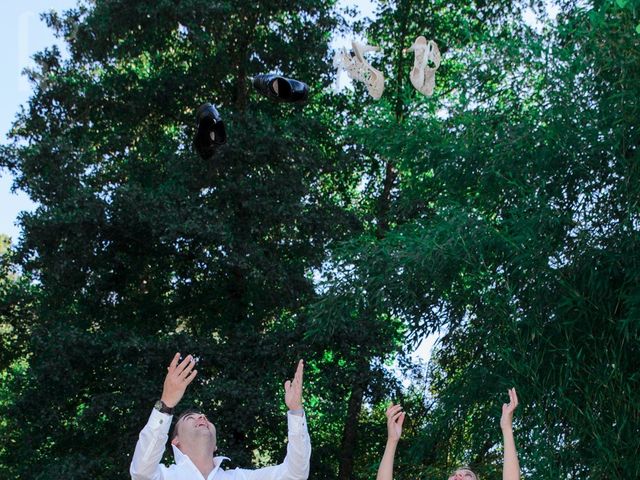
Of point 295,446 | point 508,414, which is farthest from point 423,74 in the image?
point 295,446

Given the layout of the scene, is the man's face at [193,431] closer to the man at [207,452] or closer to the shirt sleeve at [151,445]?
the man at [207,452]

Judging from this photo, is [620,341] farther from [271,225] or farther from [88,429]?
[88,429]

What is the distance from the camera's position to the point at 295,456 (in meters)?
2.80

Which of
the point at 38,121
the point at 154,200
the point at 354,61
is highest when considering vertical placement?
the point at 38,121

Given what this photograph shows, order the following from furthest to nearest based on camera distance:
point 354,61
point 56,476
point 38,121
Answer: point 38,121 → point 56,476 → point 354,61

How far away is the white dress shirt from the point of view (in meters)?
2.57

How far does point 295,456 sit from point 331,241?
28.1ft

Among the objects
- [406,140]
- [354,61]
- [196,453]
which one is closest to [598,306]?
[406,140]

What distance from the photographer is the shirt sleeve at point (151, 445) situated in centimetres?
256

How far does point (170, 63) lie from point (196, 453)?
1012 cm

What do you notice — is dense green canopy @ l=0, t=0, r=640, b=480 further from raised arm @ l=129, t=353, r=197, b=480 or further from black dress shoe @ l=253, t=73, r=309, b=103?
raised arm @ l=129, t=353, r=197, b=480

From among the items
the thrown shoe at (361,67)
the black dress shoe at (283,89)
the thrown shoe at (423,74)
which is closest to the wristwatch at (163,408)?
the thrown shoe at (423,74)

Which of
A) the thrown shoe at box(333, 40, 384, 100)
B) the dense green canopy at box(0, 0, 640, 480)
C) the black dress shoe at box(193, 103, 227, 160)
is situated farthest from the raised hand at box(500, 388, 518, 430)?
the black dress shoe at box(193, 103, 227, 160)

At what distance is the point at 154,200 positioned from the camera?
10531 mm
